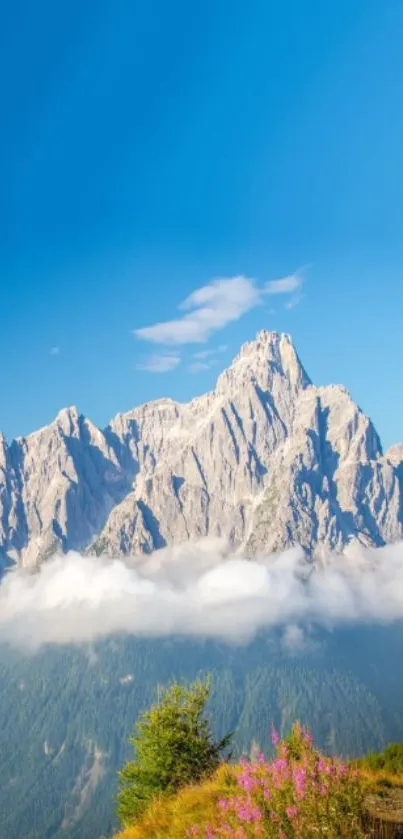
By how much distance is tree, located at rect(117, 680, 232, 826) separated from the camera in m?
36.9

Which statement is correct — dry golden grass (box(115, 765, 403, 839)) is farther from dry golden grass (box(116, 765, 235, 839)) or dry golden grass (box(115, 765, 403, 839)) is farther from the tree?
the tree

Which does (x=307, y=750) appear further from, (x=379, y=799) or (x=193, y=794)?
(x=193, y=794)

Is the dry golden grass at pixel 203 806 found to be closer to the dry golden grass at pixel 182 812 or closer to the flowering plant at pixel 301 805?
the dry golden grass at pixel 182 812

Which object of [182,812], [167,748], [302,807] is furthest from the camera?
[167,748]

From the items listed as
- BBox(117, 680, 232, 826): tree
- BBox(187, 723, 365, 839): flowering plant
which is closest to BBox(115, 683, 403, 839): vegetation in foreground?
BBox(187, 723, 365, 839): flowering plant

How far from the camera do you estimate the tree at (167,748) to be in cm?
3691

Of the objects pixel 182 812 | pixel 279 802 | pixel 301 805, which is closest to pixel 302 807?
pixel 301 805

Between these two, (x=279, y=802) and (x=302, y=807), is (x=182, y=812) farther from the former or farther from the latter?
(x=302, y=807)

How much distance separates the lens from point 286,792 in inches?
560

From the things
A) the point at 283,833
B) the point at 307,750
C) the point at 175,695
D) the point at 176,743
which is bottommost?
the point at 283,833

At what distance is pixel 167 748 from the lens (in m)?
38.5

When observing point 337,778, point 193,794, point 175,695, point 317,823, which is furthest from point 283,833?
point 175,695

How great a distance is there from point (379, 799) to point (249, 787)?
323 cm

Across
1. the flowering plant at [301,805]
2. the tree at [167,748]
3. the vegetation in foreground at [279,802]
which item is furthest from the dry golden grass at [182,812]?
the tree at [167,748]
